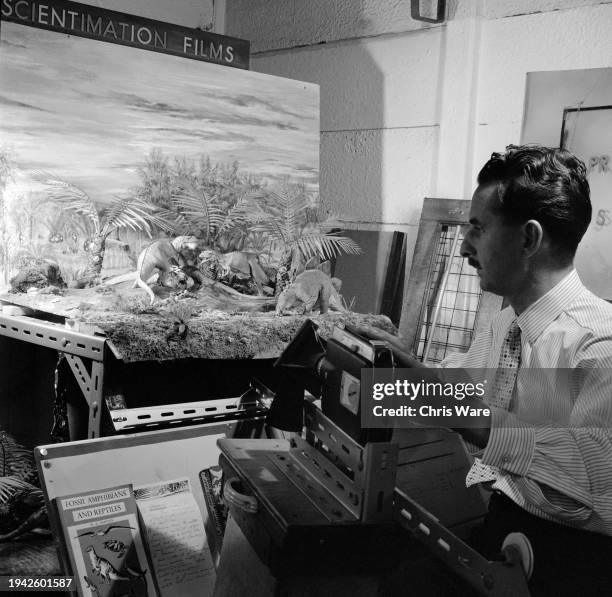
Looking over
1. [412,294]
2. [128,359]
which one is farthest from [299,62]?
[128,359]

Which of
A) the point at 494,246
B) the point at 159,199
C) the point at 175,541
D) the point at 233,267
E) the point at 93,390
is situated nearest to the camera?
the point at 494,246

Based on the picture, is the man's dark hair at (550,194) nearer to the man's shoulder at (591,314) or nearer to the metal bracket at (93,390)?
the man's shoulder at (591,314)

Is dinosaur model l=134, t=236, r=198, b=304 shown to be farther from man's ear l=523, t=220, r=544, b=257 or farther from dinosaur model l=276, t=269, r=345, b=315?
man's ear l=523, t=220, r=544, b=257

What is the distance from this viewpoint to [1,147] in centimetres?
199

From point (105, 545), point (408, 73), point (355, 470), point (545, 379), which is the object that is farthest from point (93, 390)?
point (408, 73)

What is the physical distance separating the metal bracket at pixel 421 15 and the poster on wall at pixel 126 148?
1.71 feet

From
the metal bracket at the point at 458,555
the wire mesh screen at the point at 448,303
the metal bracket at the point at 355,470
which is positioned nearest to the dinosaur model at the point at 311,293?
the wire mesh screen at the point at 448,303

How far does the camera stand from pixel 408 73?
282 centimetres

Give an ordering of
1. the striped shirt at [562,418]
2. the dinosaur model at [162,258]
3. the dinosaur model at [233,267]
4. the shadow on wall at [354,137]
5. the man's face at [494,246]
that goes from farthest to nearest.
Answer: the shadow on wall at [354,137] → the dinosaur model at [233,267] → the dinosaur model at [162,258] → the man's face at [494,246] → the striped shirt at [562,418]

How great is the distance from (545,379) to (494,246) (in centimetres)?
31

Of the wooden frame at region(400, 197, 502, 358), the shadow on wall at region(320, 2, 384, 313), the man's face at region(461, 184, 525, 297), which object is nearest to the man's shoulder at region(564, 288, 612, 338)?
the man's face at region(461, 184, 525, 297)

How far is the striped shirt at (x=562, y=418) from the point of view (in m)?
1.16

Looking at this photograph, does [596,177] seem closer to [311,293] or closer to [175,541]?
[311,293]

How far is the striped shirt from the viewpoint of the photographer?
1162 millimetres
